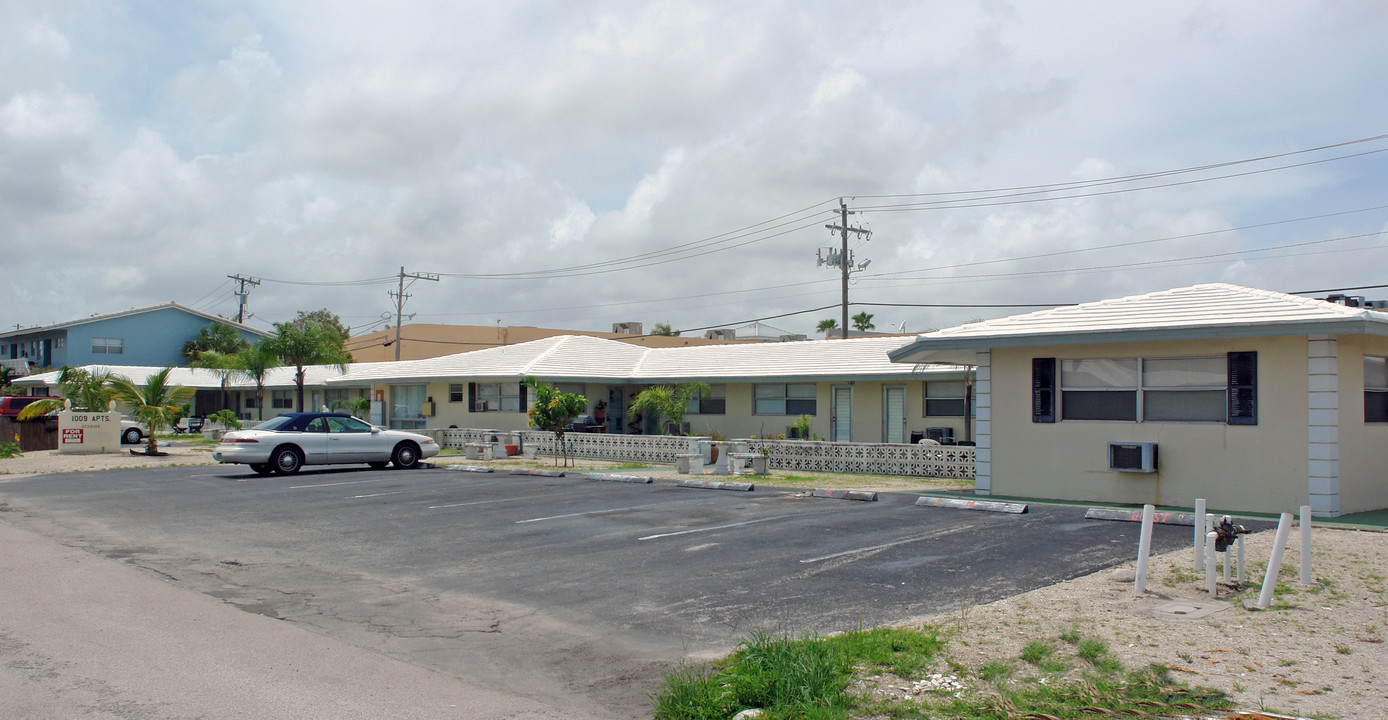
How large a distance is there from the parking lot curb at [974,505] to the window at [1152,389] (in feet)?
8.31

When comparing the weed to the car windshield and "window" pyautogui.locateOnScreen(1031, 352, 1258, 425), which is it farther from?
the car windshield

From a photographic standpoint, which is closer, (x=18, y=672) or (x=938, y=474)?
(x=18, y=672)

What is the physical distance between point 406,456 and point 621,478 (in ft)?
24.6

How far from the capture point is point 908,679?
6.23m

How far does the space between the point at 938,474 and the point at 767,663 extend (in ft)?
51.3

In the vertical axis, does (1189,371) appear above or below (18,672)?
above

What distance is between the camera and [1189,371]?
598 inches

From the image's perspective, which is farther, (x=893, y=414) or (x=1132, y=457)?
(x=893, y=414)

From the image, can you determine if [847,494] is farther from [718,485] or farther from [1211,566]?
[1211,566]

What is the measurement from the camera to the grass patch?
5.60m

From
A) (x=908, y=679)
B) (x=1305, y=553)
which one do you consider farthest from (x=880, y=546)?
(x=908, y=679)

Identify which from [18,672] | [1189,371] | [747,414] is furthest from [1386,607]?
[747,414]

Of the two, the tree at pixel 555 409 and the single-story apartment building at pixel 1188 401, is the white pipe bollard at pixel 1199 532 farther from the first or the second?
the tree at pixel 555 409

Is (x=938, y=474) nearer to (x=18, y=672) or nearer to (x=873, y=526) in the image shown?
(x=873, y=526)
